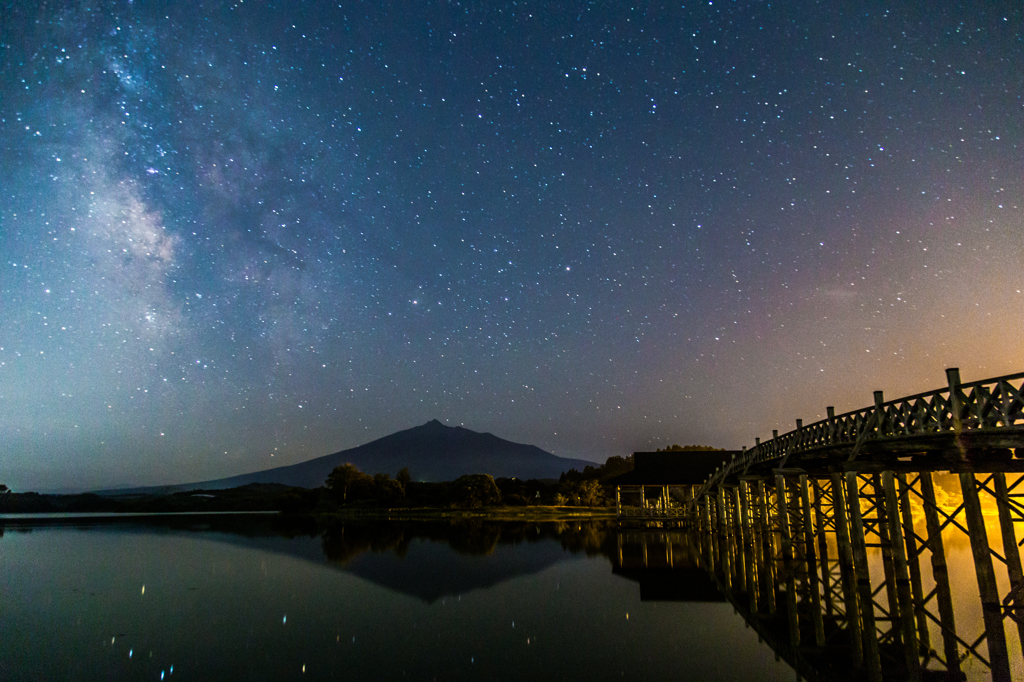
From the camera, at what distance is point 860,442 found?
16.8 metres

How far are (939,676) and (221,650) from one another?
16069 millimetres

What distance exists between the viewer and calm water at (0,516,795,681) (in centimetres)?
1271

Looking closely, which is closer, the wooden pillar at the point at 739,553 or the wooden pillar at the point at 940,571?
the wooden pillar at the point at 940,571

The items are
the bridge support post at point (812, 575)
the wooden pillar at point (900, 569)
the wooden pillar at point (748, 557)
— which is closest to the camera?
the bridge support post at point (812, 575)

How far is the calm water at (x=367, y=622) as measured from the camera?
12711mm

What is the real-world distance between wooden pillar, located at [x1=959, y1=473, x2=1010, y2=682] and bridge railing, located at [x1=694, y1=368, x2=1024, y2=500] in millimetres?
1769

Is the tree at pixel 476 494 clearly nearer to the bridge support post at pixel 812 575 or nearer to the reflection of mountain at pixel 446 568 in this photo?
the reflection of mountain at pixel 446 568

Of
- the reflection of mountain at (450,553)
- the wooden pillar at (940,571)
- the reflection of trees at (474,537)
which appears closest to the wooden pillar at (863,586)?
the wooden pillar at (940,571)

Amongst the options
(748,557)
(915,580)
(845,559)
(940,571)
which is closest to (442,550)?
(748,557)

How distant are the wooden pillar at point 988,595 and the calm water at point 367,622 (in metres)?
3.94

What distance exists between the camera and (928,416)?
1428 centimetres

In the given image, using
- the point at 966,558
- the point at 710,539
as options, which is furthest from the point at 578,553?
the point at 966,558

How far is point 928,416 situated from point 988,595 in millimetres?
4133

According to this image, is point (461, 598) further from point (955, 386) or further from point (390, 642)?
point (955, 386)
